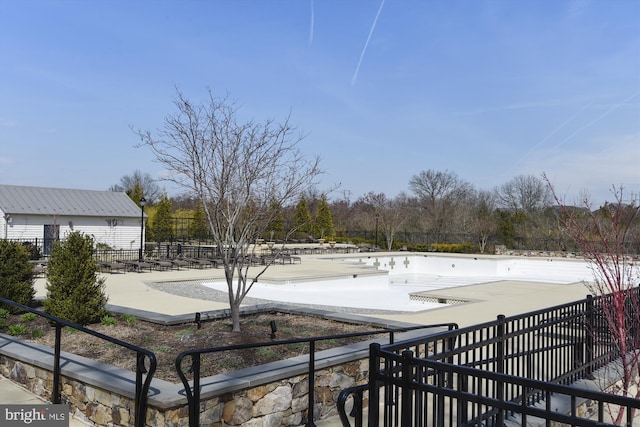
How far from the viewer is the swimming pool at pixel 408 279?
49.6ft

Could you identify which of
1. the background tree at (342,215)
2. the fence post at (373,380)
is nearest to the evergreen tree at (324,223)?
the background tree at (342,215)

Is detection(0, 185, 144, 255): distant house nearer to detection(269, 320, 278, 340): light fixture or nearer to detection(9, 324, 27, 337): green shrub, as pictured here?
detection(9, 324, 27, 337): green shrub

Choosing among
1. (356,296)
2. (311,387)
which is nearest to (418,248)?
(356,296)

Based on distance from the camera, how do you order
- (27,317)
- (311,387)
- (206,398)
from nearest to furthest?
(206,398), (311,387), (27,317)

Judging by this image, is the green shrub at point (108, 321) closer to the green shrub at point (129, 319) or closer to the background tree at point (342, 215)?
the green shrub at point (129, 319)

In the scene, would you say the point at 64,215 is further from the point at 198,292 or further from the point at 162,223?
the point at 198,292

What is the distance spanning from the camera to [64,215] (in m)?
27.5

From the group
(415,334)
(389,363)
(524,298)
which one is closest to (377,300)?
(524,298)

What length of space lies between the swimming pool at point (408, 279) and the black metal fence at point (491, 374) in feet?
24.3

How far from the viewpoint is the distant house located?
84.6 ft

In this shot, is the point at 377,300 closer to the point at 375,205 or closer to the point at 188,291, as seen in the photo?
the point at 188,291

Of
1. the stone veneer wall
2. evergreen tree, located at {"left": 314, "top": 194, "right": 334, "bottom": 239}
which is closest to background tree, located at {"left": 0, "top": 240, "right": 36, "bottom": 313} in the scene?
the stone veneer wall

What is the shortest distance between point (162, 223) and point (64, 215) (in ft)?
34.8

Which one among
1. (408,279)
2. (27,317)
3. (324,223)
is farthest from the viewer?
(324,223)
